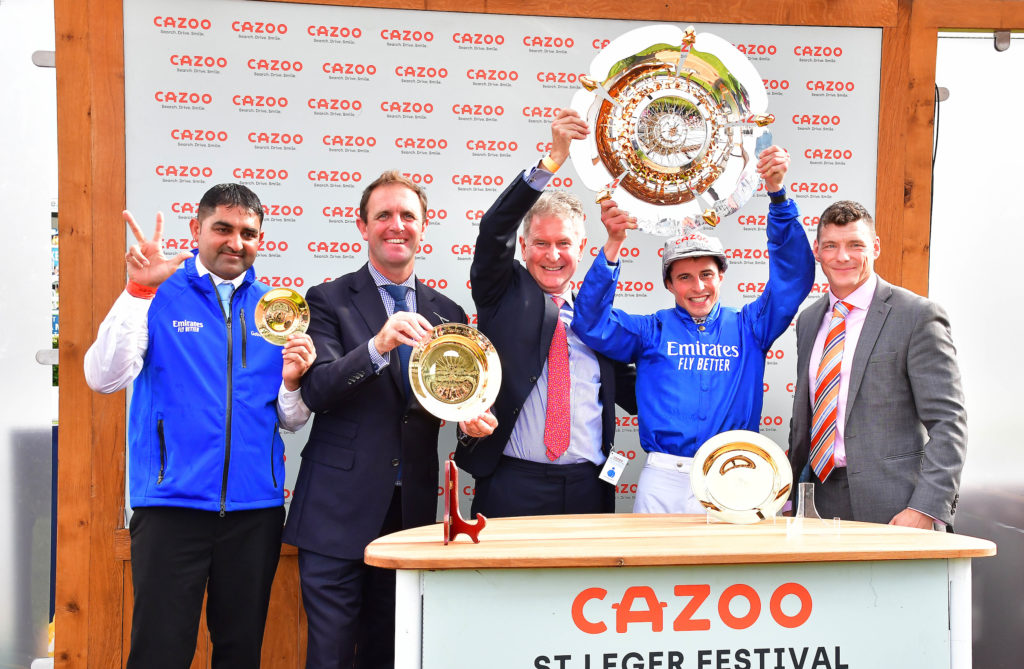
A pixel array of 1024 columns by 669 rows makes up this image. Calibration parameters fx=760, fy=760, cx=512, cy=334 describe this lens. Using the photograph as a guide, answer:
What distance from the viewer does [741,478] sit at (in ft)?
8.29

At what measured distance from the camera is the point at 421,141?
146 inches

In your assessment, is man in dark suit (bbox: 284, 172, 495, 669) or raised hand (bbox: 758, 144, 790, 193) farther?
raised hand (bbox: 758, 144, 790, 193)

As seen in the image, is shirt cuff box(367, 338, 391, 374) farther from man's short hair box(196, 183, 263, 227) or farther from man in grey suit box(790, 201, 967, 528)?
man in grey suit box(790, 201, 967, 528)

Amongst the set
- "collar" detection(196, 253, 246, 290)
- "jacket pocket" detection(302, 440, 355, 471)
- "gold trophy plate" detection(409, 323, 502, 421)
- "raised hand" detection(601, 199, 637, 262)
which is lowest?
"jacket pocket" detection(302, 440, 355, 471)

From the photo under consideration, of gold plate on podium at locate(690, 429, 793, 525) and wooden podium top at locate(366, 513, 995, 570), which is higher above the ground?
gold plate on podium at locate(690, 429, 793, 525)

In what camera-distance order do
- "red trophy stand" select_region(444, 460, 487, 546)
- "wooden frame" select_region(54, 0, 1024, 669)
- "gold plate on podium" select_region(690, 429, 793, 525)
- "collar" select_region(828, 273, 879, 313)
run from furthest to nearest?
"wooden frame" select_region(54, 0, 1024, 669) < "collar" select_region(828, 273, 879, 313) < "gold plate on podium" select_region(690, 429, 793, 525) < "red trophy stand" select_region(444, 460, 487, 546)

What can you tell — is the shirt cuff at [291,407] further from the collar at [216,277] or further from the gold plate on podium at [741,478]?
the gold plate on podium at [741,478]

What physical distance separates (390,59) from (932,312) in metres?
2.65

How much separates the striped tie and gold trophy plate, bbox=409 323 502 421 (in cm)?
148

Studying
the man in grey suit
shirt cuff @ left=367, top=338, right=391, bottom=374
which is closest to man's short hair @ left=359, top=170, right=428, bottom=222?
shirt cuff @ left=367, top=338, right=391, bottom=374

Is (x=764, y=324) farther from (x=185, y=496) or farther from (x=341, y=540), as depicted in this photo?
(x=185, y=496)

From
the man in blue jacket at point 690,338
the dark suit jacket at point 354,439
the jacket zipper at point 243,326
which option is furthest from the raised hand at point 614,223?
the jacket zipper at point 243,326

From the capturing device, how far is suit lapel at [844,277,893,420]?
9.82 ft

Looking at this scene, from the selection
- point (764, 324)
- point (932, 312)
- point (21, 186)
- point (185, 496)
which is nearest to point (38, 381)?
point (21, 186)
